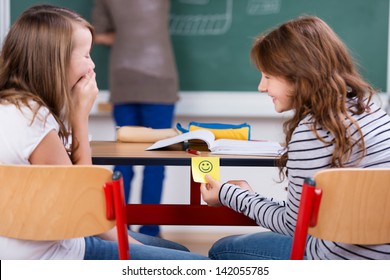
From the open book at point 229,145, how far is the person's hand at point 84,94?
33 centimetres

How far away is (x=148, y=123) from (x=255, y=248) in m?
1.69

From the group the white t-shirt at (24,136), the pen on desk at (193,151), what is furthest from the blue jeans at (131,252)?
the pen on desk at (193,151)

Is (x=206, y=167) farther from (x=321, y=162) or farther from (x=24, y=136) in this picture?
(x=24, y=136)

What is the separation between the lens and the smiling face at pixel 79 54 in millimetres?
1688

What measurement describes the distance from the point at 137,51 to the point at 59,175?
216 cm

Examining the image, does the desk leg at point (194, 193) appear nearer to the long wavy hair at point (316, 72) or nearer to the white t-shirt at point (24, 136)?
the long wavy hair at point (316, 72)

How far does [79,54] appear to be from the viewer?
171cm

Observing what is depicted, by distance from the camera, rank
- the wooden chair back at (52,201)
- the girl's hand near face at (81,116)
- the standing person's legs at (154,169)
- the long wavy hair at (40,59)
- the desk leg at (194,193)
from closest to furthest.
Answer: the wooden chair back at (52,201) < the long wavy hair at (40,59) < the girl's hand near face at (81,116) < the desk leg at (194,193) < the standing person's legs at (154,169)

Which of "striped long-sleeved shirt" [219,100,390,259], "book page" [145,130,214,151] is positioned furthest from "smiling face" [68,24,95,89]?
"striped long-sleeved shirt" [219,100,390,259]

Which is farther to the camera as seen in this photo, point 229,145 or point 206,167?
point 229,145

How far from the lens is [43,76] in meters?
1.62

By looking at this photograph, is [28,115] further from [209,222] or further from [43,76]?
[209,222]

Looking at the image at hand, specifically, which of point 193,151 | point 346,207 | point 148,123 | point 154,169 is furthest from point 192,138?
point 154,169

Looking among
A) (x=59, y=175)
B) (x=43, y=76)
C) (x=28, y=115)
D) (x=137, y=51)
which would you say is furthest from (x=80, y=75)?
(x=137, y=51)
